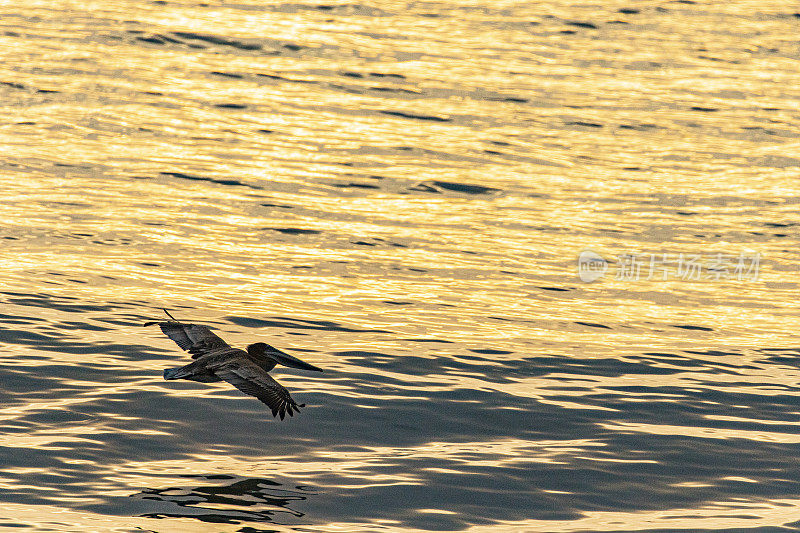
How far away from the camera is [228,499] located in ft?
29.1

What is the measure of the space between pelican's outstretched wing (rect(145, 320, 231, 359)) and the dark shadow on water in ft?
3.50

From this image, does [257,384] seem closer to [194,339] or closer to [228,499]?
[228,499]

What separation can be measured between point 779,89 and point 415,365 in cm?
1639

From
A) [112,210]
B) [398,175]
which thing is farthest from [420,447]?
[398,175]

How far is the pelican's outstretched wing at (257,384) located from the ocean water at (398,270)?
88 centimetres

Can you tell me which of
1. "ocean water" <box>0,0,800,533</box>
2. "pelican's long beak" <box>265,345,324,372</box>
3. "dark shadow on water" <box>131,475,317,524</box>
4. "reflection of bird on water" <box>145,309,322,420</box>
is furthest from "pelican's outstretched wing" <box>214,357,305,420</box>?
"ocean water" <box>0,0,800,533</box>

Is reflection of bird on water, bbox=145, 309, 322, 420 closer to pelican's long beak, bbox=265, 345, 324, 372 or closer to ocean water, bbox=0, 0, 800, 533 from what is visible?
pelican's long beak, bbox=265, 345, 324, 372

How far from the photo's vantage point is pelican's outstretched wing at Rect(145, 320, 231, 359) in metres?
9.66

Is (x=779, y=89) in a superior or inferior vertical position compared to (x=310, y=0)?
inferior

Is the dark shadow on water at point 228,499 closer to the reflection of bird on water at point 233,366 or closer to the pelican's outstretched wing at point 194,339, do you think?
the reflection of bird on water at point 233,366

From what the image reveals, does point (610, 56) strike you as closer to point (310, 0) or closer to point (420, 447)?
point (310, 0)

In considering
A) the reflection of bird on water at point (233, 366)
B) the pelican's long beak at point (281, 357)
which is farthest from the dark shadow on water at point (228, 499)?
the pelican's long beak at point (281, 357)

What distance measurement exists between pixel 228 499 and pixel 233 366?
1.04m

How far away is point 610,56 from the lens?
27578 mm
